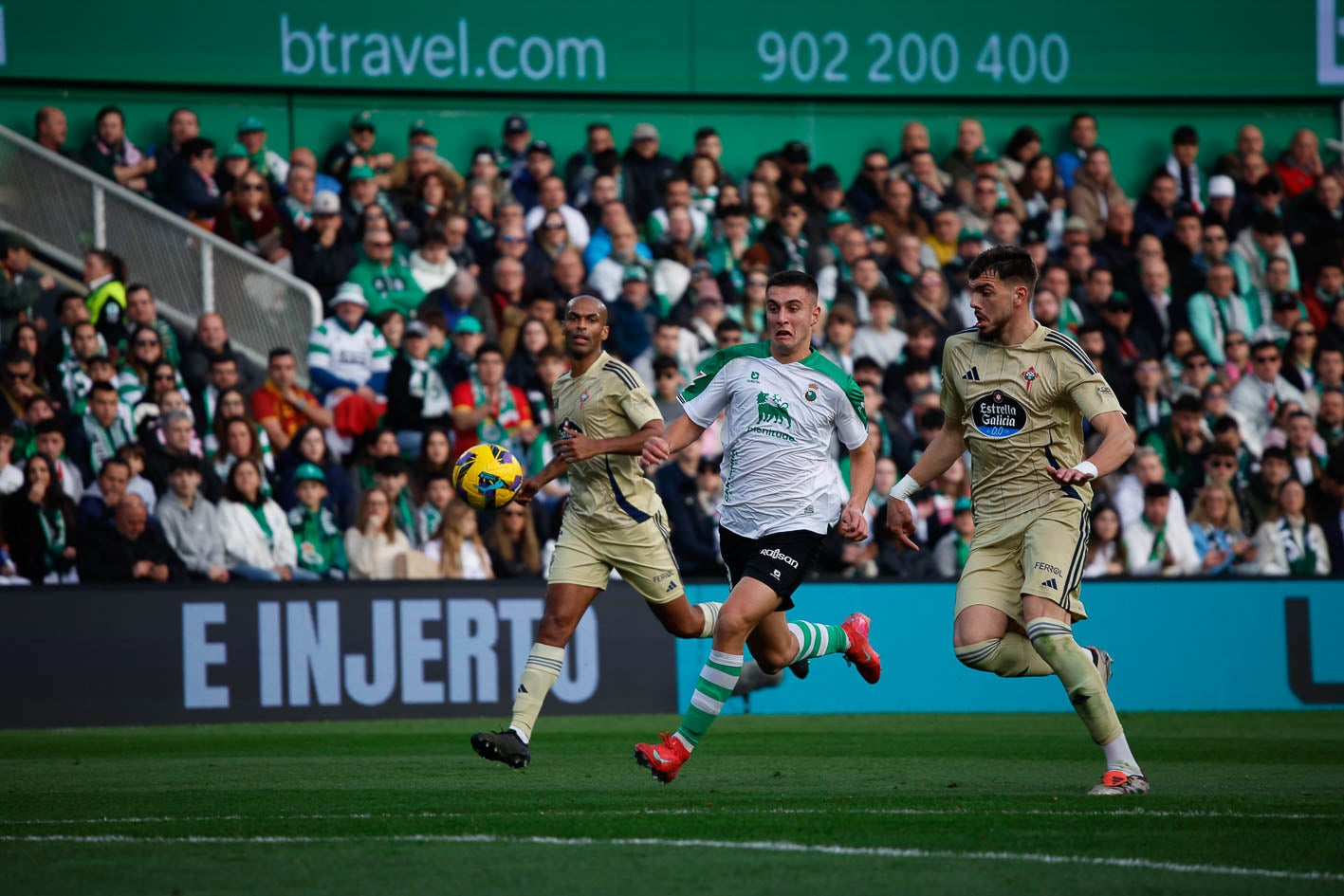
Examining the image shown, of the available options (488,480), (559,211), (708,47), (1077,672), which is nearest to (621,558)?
(488,480)

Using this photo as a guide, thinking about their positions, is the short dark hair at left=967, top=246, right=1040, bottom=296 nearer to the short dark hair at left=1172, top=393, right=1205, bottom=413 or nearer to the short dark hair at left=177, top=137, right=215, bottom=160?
the short dark hair at left=1172, top=393, right=1205, bottom=413

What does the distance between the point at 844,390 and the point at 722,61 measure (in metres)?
12.2

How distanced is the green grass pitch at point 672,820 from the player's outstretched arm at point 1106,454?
1389 mm

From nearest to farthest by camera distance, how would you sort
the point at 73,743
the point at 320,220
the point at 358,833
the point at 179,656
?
the point at 358,833 → the point at 73,743 → the point at 179,656 → the point at 320,220

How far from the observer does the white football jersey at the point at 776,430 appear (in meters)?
8.98

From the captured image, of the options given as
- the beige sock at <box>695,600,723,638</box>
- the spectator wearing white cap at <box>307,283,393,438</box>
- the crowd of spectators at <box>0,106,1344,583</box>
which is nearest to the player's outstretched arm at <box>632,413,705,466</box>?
the beige sock at <box>695,600,723,638</box>

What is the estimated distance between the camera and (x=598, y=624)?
15438 millimetres

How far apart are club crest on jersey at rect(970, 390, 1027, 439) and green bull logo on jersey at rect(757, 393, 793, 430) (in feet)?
3.36

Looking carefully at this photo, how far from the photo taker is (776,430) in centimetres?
902

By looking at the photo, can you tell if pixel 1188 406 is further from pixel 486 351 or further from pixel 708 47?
pixel 708 47

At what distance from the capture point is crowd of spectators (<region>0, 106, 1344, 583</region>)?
1504cm

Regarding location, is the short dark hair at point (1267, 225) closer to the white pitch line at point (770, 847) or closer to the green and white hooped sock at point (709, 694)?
the green and white hooped sock at point (709, 694)

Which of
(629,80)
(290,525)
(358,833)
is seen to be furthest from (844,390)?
(629,80)

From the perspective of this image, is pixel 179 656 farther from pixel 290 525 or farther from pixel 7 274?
pixel 7 274
